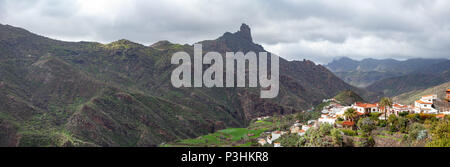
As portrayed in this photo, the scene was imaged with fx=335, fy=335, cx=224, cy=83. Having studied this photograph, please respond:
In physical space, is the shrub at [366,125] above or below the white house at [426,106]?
below

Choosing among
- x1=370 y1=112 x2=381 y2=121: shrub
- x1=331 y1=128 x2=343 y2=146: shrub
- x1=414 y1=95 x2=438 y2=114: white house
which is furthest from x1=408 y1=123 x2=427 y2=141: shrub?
x1=414 y1=95 x2=438 y2=114: white house

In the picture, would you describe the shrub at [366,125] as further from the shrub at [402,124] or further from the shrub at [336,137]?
the shrub at [336,137]

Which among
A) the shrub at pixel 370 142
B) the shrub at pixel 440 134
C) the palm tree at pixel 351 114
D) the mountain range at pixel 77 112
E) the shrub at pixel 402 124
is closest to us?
the shrub at pixel 440 134

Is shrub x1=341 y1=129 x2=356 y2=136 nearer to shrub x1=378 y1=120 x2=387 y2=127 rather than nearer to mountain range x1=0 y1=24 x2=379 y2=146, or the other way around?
shrub x1=378 y1=120 x2=387 y2=127

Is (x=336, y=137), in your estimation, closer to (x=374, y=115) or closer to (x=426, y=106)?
(x=374, y=115)

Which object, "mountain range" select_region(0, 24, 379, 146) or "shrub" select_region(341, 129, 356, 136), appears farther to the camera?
"mountain range" select_region(0, 24, 379, 146)

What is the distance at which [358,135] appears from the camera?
5725 cm

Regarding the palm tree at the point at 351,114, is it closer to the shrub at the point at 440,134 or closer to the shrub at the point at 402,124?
the shrub at the point at 402,124

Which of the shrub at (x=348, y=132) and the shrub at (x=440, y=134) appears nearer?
the shrub at (x=440, y=134)

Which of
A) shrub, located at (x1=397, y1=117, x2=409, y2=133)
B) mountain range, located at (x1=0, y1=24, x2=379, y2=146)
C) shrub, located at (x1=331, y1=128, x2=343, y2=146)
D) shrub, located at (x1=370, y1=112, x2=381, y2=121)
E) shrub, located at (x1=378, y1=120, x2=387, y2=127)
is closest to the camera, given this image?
shrub, located at (x1=331, y1=128, x2=343, y2=146)

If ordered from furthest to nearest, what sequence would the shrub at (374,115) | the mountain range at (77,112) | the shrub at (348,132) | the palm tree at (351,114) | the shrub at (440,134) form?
Result: the mountain range at (77,112) < the palm tree at (351,114) < the shrub at (374,115) < the shrub at (348,132) < the shrub at (440,134)

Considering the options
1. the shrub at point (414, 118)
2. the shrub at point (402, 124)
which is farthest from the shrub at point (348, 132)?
the shrub at point (414, 118)
